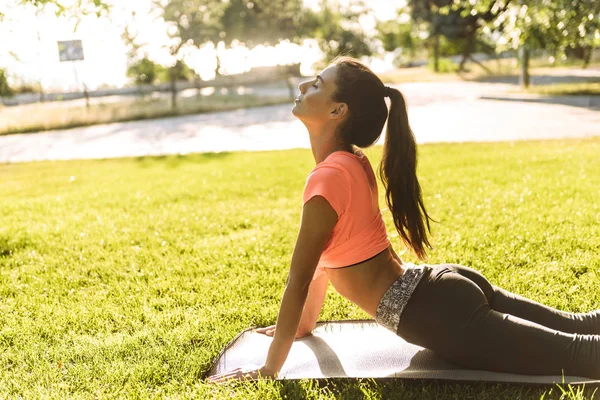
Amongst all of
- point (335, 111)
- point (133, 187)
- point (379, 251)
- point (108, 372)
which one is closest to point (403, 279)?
point (379, 251)

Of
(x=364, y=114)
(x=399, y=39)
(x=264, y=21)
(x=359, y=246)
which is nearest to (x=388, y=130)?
(x=364, y=114)

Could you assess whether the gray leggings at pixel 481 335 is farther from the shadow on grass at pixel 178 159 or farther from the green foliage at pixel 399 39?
the green foliage at pixel 399 39

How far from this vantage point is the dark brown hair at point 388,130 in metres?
2.47

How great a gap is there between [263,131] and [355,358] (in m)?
12.4

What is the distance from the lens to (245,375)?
264 centimetres

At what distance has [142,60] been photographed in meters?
21.8

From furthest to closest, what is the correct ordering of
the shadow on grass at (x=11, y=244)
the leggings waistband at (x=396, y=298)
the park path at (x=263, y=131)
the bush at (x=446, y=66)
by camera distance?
the bush at (x=446, y=66)
the park path at (x=263, y=131)
the shadow on grass at (x=11, y=244)
the leggings waistband at (x=396, y=298)

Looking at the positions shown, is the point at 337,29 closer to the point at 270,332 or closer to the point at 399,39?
the point at 399,39

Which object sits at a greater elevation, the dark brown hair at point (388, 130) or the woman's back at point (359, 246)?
the dark brown hair at point (388, 130)

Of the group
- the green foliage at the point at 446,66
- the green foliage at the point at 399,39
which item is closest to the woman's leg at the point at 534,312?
the green foliage at the point at 446,66

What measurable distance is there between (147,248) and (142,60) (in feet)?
59.4

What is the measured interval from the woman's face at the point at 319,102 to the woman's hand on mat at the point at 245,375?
111 centimetres

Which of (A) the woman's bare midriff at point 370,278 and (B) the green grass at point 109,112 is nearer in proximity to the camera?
(A) the woman's bare midriff at point 370,278

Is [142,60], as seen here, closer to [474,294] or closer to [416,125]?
[416,125]
